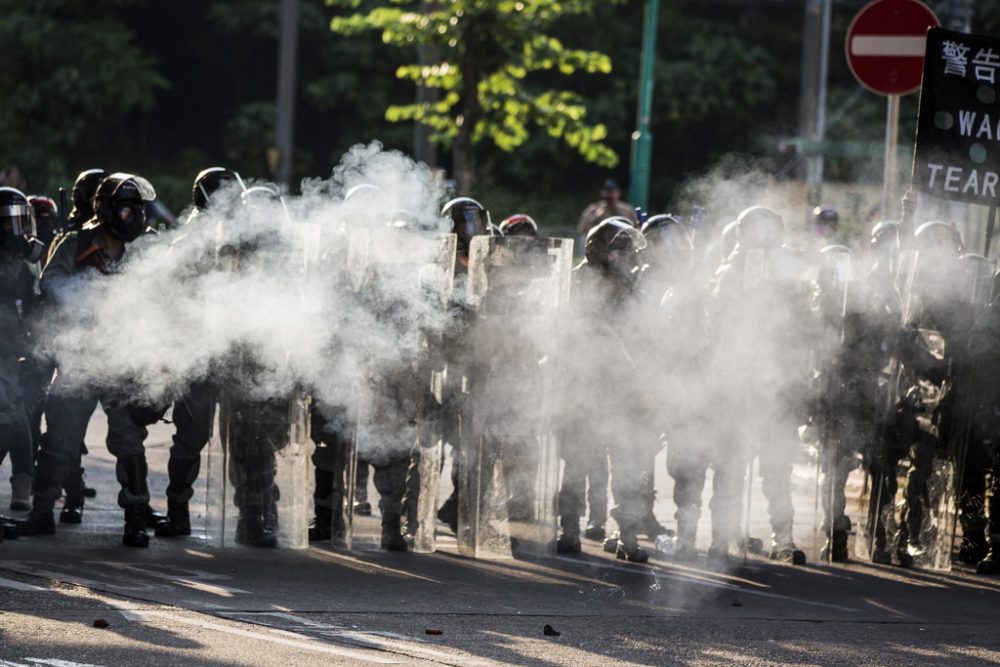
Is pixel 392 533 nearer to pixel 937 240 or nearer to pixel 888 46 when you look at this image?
pixel 937 240

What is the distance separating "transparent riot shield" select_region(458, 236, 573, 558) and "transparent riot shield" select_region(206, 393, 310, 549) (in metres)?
0.80

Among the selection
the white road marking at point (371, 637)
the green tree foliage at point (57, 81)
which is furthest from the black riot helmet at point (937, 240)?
the green tree foliage at point (57, 81)

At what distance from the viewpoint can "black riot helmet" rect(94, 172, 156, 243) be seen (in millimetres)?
7992

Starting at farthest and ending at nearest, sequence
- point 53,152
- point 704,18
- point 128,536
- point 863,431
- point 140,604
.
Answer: point 704,18
point 53,152
point 863,431
point 128,536
point 140,604

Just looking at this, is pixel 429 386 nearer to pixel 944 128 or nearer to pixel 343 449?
pixel 343 449

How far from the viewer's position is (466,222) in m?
9.11

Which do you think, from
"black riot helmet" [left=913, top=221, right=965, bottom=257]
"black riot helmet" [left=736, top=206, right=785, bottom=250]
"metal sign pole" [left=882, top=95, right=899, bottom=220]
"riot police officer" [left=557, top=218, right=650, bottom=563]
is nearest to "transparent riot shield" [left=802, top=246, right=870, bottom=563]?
"black riot helmet" [left=736, top=206, right=785, bottom=250]

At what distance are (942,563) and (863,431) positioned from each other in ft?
2.49

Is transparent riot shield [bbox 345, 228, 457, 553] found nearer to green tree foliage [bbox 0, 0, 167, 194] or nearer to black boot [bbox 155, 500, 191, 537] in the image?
black boot [bbox 155, 500, 191, 537]

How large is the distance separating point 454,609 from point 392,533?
1.42 metres

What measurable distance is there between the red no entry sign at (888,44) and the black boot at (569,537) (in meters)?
3.72

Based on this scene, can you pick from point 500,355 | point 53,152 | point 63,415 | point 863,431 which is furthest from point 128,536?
point 53,152

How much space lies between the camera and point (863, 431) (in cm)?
846

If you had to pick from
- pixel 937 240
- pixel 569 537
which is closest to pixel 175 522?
pixel 569 537
